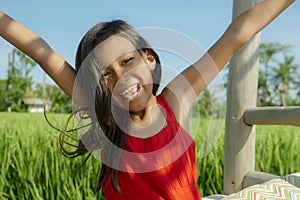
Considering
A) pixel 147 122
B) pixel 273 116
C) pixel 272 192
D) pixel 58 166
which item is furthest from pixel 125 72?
pixel 58 166

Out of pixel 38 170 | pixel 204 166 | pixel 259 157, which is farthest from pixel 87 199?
pixel 259 157

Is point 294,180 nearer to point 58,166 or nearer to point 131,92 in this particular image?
point 131,92

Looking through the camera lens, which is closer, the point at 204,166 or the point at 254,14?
the point at 254,14

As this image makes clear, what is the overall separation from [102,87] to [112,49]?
0.08 meters

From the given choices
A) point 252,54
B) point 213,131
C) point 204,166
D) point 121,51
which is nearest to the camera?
point 121,51

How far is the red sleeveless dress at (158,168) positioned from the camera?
38.8 inches

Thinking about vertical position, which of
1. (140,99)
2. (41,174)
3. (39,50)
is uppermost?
(39,50)

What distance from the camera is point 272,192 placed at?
47.4 inches

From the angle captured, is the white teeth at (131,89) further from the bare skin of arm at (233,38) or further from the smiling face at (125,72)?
the bare skin of arm at (233,38)

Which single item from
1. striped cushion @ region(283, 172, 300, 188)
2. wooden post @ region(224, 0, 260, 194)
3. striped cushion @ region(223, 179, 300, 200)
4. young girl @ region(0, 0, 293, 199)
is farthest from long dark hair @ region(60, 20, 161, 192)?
wooden post @ region(224, 0, 260, 194)

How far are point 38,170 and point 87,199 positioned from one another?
0.99 ft

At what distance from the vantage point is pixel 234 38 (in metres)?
0.96

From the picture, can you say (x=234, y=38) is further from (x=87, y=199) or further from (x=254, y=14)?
(x=87, y=199)

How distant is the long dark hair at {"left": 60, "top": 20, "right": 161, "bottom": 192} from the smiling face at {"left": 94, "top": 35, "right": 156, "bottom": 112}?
0.06 feet
